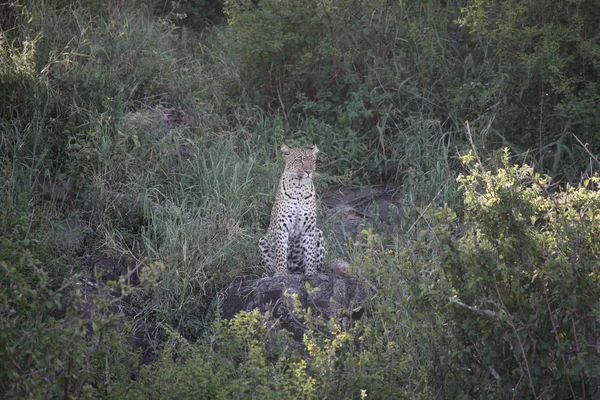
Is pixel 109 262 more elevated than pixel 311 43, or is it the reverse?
pixel 311 43

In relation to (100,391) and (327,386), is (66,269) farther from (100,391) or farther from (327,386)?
(327,386)

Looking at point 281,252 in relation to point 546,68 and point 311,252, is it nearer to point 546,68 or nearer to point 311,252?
point 311,252

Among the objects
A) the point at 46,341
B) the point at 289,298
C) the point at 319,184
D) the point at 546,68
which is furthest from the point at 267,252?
the point at 46,341

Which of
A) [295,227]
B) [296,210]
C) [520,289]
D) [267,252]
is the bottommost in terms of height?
[267,252]

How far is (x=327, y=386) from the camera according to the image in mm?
6117

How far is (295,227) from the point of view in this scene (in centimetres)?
935

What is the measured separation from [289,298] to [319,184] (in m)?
2.83

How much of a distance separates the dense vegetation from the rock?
0.28 meters

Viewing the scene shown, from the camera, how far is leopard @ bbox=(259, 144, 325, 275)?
30.3ft

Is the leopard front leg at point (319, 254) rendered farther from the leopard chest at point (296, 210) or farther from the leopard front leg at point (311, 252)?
the leopard chest at point (296, 210)

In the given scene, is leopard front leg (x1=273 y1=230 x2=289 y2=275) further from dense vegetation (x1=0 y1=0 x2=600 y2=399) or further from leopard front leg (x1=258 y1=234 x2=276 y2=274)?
dense vegetation (x1=0 y1=0 x2=600 y2=399)

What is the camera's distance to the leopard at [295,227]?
9227 millimetres

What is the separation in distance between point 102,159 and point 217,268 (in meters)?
1.74

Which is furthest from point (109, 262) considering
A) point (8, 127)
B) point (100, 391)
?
point (100, 391)
